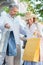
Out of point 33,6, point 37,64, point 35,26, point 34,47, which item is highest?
point 33,6

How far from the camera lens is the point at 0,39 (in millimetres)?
849

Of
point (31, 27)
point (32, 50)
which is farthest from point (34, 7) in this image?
point (32, 50)

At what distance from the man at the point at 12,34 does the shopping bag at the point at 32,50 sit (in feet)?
0.17

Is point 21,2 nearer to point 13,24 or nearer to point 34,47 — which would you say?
point 13,24

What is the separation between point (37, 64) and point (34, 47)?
11 cm

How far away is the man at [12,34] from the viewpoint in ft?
2.77

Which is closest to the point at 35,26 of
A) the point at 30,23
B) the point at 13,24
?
the point at 30,23

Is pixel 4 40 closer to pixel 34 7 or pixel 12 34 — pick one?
pixel 12 34

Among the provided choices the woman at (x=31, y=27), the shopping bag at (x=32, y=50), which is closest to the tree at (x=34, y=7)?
the woman at (x=31, y=27)

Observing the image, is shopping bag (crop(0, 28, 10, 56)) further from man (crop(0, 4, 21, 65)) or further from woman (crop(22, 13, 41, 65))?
woman (crop(22, 13, 41, 65))

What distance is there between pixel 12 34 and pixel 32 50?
0.54ft

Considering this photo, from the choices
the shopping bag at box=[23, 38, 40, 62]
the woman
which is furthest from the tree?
the shopping bag at box=[23, 38, 40, 62]

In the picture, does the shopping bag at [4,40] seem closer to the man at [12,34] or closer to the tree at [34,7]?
the man at [12,34]

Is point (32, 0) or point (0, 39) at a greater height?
point (32, 0)
